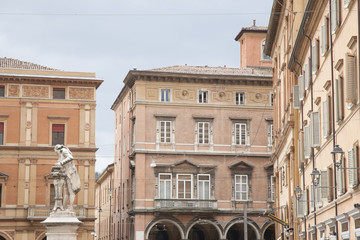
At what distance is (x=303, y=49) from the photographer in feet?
107

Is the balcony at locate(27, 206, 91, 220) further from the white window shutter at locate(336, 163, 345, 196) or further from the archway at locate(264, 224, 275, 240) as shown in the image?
the white window shutter at locate(336, 163, 345, 196)

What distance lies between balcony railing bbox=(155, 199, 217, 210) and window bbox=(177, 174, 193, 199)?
2.05 ft

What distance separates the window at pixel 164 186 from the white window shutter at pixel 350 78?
44840 mm

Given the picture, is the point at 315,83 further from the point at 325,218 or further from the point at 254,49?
the point at 254,49

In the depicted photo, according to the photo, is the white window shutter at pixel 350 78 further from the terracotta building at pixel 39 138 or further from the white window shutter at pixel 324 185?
the terracotta building at pixel 39 138

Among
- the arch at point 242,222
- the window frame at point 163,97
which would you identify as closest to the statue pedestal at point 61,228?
the arch at point 242,222

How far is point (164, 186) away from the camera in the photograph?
64.1 meters

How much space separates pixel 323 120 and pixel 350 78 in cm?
658

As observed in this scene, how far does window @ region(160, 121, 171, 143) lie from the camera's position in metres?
65.2

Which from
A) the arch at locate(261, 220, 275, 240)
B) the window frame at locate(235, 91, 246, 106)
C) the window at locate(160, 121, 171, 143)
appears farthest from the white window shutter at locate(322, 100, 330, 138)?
the arch at locate(261, 220, 275, 240)

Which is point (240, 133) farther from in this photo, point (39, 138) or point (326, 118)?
point (326, 118)

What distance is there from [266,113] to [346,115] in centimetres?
4569

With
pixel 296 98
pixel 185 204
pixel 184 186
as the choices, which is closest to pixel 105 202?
pixel 184 186

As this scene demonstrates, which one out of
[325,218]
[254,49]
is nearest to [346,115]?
[325,218]
